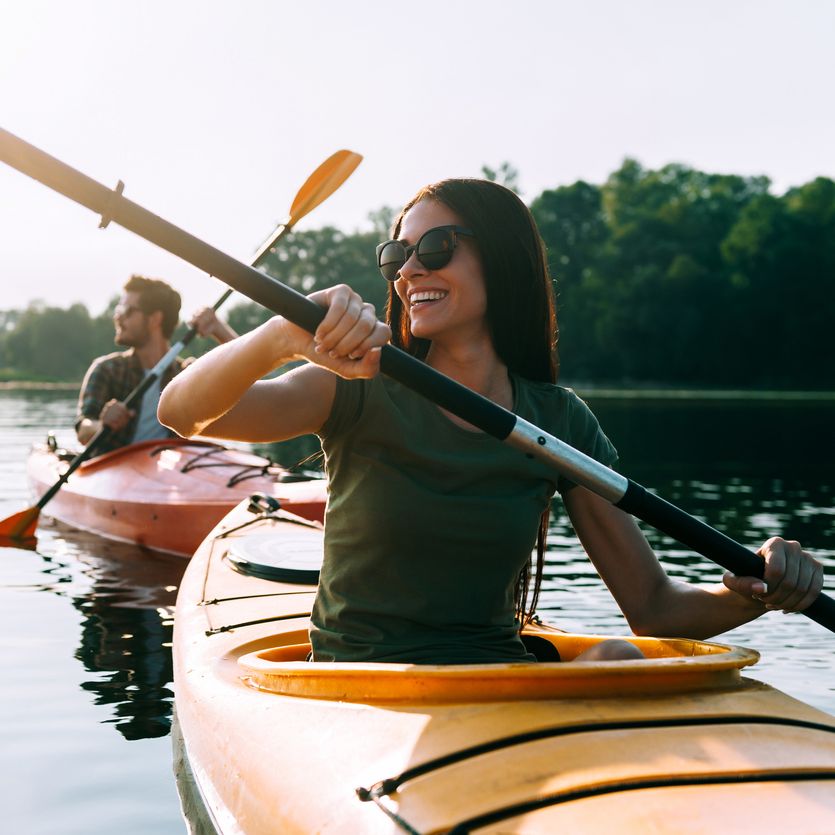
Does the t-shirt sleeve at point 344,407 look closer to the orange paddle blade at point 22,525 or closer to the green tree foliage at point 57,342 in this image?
the orange paddle blade at point 22,525

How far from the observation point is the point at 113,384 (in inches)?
356

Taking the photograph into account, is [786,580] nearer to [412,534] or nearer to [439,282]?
[412,534]

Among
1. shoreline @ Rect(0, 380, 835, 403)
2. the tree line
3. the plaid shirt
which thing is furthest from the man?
the tree line

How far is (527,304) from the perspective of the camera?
2908 mm

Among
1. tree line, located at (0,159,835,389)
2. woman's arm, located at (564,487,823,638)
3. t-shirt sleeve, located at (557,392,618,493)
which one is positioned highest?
tree line, located at (0,159,835,389)

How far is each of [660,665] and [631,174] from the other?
7385 cm

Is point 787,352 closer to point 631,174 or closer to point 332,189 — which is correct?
point 631,174

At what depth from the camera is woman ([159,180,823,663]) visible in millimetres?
2385

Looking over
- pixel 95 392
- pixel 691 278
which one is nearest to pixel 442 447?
pixel 95 392

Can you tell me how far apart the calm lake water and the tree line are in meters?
44.2

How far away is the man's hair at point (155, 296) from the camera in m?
8.55

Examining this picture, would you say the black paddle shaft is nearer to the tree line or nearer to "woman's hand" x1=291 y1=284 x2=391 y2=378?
"woman's hand" x1=291 y1=284 x2=391 y2=378

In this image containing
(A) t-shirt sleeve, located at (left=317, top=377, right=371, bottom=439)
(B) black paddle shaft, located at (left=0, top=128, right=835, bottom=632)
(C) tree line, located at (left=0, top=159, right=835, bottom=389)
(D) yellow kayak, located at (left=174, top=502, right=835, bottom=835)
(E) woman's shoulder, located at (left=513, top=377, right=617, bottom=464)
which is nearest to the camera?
(D) yellow kayak, located at (left=174, top=502, right=835, bottom=835)

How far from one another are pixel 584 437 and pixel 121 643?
3.70m
